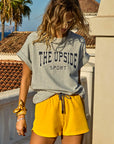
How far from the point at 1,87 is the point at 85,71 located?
14.6 meters

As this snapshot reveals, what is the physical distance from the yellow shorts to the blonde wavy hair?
0.41 metres

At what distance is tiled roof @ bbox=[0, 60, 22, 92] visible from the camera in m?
19.1

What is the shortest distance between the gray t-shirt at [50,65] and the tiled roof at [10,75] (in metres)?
16.2

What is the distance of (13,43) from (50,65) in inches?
1284

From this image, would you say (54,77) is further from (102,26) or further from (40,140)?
(102,26)

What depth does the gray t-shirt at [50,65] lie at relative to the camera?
2072 mm

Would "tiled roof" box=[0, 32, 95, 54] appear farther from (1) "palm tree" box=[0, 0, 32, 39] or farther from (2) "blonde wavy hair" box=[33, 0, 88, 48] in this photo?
(2) "blonde wavy hair" box=[33, 0, 88, 48]

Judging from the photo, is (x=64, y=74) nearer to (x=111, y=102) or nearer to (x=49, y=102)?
(x=49, y=102)

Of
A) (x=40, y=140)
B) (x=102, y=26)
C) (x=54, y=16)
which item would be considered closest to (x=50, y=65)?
(x=54, y=16)

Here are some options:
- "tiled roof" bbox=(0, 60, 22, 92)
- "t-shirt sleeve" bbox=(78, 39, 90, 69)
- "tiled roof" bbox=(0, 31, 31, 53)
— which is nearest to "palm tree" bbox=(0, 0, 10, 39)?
"tiled roof" bbox=(0, 31, 31, 53)

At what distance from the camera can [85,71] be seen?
4.75 metres

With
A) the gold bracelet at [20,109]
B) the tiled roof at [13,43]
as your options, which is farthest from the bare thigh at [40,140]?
the tiled roof at [13,43]

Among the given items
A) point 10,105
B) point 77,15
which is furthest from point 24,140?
point 77,15

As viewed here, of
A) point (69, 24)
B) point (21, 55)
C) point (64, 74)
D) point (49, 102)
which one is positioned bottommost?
point (49, 102)
